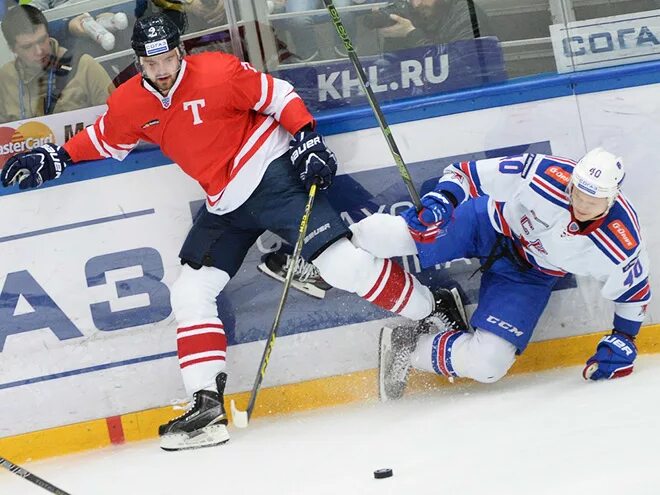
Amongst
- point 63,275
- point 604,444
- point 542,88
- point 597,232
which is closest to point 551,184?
point 597,232

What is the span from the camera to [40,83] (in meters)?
3.89

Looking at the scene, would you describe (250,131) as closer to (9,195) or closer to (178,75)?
(178,75)

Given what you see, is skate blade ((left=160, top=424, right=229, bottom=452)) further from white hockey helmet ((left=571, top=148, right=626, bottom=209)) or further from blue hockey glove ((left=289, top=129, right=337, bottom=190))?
white hockey helmet ((left=571, top=148, right=626, bottom=209))

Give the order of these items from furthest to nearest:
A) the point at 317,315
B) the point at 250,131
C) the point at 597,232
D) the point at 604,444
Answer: the point at 317,315, the point at 250,131, the point at 597,232, the point at 604,444

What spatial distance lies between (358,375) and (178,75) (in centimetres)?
122

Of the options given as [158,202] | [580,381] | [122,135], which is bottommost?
[580,381]

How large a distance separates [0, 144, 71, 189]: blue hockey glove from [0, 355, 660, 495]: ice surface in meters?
0.96

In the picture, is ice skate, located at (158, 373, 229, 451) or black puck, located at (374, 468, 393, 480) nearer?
black puck, located at (374, 468, 393, 480)

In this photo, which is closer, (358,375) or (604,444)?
(604,444)

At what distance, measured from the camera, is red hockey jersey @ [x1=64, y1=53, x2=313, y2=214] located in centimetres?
361

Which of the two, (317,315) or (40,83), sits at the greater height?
(40,83)

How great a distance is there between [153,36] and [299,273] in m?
0.97

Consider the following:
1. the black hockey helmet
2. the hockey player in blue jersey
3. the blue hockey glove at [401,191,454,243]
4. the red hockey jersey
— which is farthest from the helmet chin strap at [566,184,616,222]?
the black hockey helmet

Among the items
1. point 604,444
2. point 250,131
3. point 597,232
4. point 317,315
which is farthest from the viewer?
point 317,315
